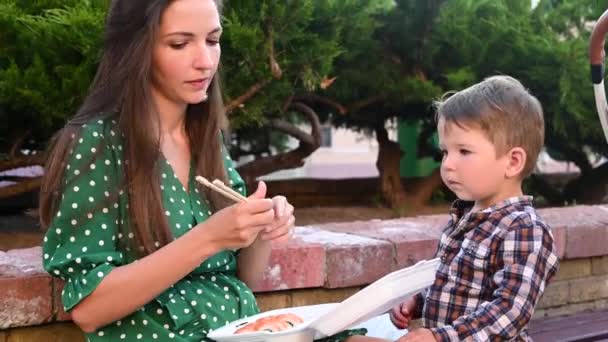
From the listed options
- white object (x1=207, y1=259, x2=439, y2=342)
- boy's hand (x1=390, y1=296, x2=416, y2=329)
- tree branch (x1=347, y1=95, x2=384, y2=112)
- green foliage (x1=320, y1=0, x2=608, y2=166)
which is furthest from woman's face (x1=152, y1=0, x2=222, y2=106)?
tree branch (x1=347, y1=95, x2=384, y2=112)

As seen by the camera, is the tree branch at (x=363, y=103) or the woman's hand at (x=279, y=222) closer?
the woman's hand at (x=279, y=222)

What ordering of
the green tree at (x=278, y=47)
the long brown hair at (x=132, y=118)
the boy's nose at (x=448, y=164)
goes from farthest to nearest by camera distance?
the green tree at (x=278, y=47) < the boy's nose at (x=448, y=164) < the long brown hair at (x=132, y=118)

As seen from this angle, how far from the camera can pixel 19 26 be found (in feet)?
10.9

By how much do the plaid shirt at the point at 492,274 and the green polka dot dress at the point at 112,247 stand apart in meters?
0.50

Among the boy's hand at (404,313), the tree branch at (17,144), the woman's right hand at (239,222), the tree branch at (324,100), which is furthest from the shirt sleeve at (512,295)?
the tree branch at (324,100)

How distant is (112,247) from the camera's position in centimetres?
180

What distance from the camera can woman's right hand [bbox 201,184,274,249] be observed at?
1.69m

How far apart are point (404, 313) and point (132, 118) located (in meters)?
0.98

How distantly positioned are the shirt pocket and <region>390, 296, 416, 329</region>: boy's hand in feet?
0.98

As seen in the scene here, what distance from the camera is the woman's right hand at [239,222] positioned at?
1694 mm

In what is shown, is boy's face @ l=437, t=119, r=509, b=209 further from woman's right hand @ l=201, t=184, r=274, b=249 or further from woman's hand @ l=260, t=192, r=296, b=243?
woman's right hand @ l=201, t=184, r=274, b=249

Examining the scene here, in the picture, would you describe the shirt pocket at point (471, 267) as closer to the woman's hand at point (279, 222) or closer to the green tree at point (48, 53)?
the woman's hand at point (279, 222)

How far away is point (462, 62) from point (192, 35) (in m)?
3.13

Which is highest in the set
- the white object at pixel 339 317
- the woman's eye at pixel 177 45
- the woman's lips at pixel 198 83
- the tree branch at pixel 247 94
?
the woman's eye at pixel 177 45
